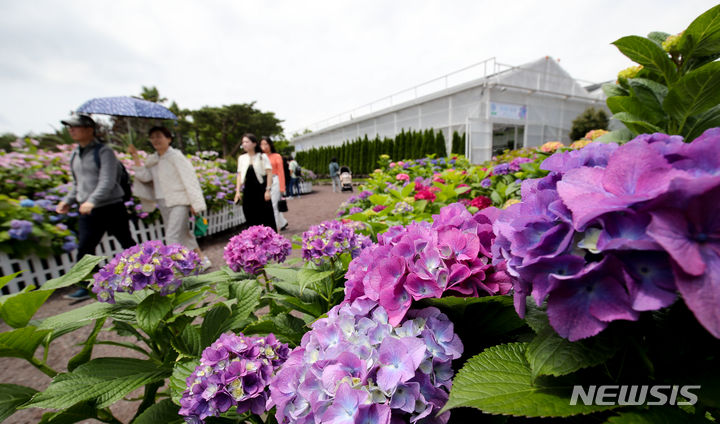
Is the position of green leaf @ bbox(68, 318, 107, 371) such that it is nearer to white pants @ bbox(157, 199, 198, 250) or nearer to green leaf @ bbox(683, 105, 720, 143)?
green leaf @ bbox(683, 105, 720, 143)

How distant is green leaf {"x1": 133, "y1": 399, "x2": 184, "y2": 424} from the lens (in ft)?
3.01

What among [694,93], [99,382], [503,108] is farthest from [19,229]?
[503,108]

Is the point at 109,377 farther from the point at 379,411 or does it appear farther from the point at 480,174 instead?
the point at 480,174

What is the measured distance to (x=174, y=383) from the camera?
34.6 inches

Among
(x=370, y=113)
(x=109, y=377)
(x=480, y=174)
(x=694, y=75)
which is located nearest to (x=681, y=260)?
(x=694, y=75)

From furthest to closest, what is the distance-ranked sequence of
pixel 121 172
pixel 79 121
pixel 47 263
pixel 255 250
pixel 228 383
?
pixel 47 263 → pixel 121 172 → pixel 79 121 → pixel 255 250 → pixel 228 383

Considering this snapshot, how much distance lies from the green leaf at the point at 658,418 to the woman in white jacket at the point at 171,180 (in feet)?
12.4

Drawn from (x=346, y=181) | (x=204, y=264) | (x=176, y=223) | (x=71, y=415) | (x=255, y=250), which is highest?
(x=255, y=250)

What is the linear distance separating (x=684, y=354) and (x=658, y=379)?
0.18 ft

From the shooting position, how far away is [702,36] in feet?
3.10

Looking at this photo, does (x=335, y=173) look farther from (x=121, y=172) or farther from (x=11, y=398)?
(x=11, y=398)

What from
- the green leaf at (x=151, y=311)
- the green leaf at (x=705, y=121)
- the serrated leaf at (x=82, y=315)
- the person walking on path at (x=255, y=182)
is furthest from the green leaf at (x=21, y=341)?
the person walking on path at (x=255, y=182)

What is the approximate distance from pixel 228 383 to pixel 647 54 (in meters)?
1.64

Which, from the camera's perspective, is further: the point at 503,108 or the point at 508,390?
the point at 503,108
